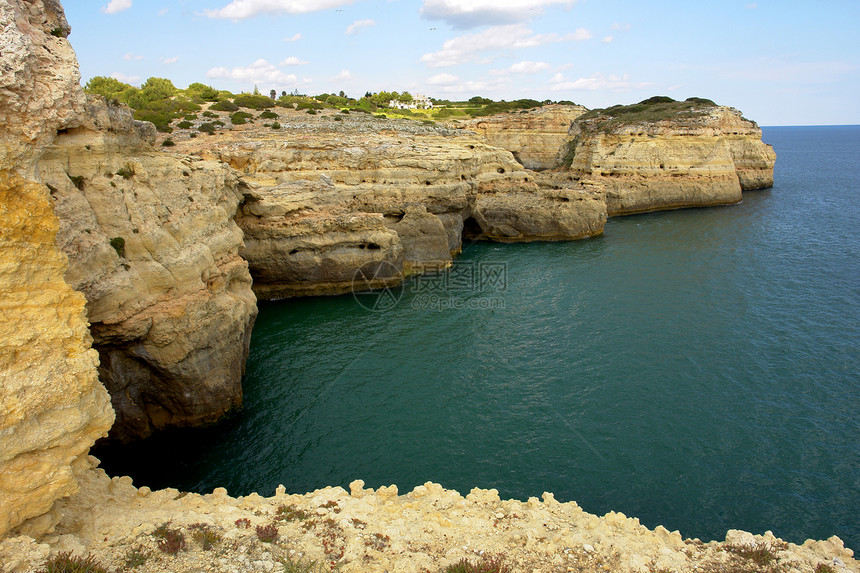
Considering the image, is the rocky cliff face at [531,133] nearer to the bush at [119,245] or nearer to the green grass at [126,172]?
the green grass at [126,172]

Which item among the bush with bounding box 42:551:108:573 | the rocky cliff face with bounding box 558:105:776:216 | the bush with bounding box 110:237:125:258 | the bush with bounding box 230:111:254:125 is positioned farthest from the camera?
the rocky cliff face with bounding box 558:105:776:216

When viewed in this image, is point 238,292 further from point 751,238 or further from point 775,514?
point 751,238

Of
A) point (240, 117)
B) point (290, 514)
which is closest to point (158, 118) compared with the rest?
point (240, 117)

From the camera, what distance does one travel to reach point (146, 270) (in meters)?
15.6

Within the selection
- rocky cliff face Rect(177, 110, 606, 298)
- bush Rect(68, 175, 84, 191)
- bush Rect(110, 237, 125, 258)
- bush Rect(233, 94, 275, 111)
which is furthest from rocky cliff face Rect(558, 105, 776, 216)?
bush Rect(68, 175, 84, 191)

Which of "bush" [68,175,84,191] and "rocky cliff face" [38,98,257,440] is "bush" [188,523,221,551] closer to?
"rocky cliff face" [38,98,257,440]

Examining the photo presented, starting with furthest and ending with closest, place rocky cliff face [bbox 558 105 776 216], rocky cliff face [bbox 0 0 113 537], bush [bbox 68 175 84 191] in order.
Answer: rocky cliff face [bbox 558 105 776 216], bush [bbox 68 175 84 191], rocky cliff face [bbox 0 0 113 537]

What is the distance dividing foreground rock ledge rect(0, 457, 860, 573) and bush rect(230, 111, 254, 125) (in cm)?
3057

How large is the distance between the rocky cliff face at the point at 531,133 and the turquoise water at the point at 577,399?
158 feet

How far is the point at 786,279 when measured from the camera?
31.2 metres

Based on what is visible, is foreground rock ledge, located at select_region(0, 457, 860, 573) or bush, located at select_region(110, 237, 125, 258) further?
bush, located at select_region(110, 237, 125, 258)

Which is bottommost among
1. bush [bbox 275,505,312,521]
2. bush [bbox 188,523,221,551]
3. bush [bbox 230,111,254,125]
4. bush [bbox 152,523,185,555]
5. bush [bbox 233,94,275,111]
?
bush [bbox 275,505,312,521]

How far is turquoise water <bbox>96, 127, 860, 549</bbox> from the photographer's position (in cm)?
1493

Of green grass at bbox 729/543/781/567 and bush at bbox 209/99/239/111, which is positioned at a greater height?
bush at bbox 209/99/239/111
